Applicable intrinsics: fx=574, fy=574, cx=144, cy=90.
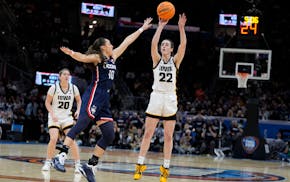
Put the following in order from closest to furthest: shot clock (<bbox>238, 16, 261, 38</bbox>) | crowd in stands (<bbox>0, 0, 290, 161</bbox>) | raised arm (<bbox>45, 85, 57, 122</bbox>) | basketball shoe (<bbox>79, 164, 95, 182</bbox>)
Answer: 1. basketball shoe (<bbox>79, 164, 95, 182</bbox>)
2. raised arm (<bbox>45, 85, 57, 122</bbox>)
3. shot clock (<bbox>238, 16, 261, 38</bbox>)
4. crowd in stands (<bbox>0, 0, 290, 161</bbox>)

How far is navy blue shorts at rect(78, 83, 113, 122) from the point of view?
8141 millimetres

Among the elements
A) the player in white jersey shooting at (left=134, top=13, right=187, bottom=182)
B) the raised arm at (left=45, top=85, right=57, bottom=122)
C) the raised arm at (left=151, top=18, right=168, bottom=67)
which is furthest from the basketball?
the raised arm at (left=45, top=85, right=57, bottom=122)

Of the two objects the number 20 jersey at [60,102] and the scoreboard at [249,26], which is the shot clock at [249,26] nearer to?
the scoreboard at [249,26]

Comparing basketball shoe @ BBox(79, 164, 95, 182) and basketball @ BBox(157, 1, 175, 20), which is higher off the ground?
basketball @ BBox(157, 1, 175, 20)

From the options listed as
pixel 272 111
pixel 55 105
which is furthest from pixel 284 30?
pixel 55 105

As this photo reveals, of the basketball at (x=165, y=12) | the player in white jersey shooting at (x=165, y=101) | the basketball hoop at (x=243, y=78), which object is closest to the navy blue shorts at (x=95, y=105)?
the player in white jersey shooting at (x=165, y=101)

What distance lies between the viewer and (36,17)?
32.7 m

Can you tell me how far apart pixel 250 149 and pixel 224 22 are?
18063 millimetres

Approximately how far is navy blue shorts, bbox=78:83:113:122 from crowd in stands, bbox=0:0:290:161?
13.2 meters

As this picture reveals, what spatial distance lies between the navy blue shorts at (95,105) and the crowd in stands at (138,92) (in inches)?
520

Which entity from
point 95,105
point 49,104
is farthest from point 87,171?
point 49,104

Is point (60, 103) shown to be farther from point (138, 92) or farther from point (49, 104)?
point (138, 92)

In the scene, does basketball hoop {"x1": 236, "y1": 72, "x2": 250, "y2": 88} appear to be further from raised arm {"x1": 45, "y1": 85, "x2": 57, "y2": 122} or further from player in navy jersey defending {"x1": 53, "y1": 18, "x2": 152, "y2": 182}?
player in navy jersey defending {"x1": 53, "y1": 18, "x2": 152, "y2": 182}

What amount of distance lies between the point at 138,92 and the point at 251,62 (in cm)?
1098
